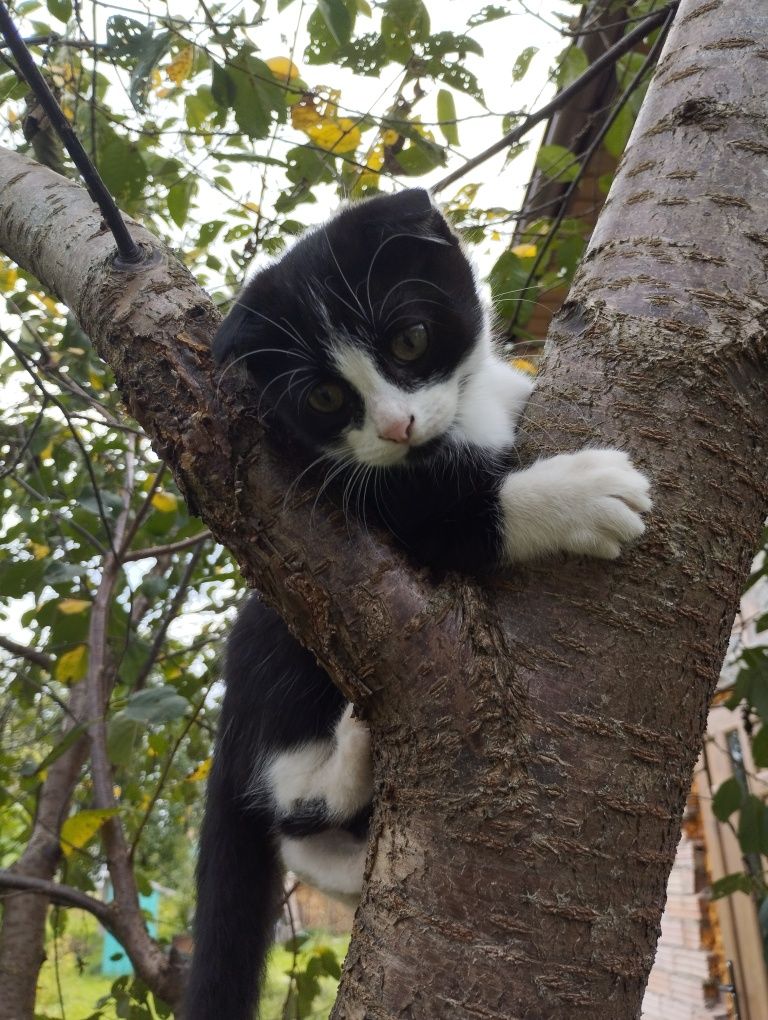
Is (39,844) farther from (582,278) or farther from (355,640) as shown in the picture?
(582,278)

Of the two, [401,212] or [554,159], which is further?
[554,159]

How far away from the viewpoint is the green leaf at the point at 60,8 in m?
1.64

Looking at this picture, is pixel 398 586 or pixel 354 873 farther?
pixel 354 873

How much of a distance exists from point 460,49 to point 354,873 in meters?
1.75

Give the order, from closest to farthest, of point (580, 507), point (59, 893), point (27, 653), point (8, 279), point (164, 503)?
point (580, 507), point (59, 893), point (27, 653), point (164, 503), point (8, 279)

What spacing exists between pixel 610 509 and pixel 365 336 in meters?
0.61

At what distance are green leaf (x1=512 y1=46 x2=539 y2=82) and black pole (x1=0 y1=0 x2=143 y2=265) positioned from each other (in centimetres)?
134

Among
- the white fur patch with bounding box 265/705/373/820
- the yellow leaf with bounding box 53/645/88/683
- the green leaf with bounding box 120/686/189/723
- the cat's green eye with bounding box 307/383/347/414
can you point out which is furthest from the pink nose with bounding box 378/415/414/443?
the yellow leaf with bounding box 53/645/88/683

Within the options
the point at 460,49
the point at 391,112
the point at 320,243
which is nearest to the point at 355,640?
the point at 320,243

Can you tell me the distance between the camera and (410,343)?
4.70 ft

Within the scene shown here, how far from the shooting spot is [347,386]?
55.7 inches

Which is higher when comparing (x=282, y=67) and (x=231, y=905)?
(x=282, y=67)

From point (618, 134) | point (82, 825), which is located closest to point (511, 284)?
point (618, 134)

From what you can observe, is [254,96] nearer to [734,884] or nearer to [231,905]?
[231,905]
